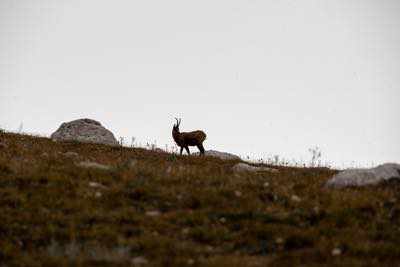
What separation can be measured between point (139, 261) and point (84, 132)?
2313 cm

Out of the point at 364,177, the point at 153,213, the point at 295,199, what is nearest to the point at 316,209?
the point at 295,199

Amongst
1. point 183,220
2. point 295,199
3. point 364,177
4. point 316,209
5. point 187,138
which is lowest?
point 183,220

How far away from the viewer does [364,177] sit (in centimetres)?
1259

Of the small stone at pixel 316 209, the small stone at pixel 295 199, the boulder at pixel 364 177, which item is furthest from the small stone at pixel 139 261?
the boulder at pixel 364 177

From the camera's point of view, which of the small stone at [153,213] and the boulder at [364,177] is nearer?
the small stone at [153,213]

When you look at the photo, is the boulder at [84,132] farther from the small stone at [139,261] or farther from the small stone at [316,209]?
the small stone at [139,261]

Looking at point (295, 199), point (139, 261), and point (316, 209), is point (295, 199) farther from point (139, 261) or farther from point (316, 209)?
point (139, 261)

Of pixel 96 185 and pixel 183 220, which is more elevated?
pixel 96 185

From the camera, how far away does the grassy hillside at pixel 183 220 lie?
802cm

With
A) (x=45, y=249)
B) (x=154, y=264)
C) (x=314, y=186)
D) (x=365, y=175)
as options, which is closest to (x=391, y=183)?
(x=365, y=175)

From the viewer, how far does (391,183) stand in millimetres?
12367

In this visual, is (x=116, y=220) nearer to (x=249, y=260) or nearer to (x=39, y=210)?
(x=39, y=210)

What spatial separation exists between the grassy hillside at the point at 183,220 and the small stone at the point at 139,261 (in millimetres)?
17

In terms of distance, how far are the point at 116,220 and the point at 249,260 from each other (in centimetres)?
256
